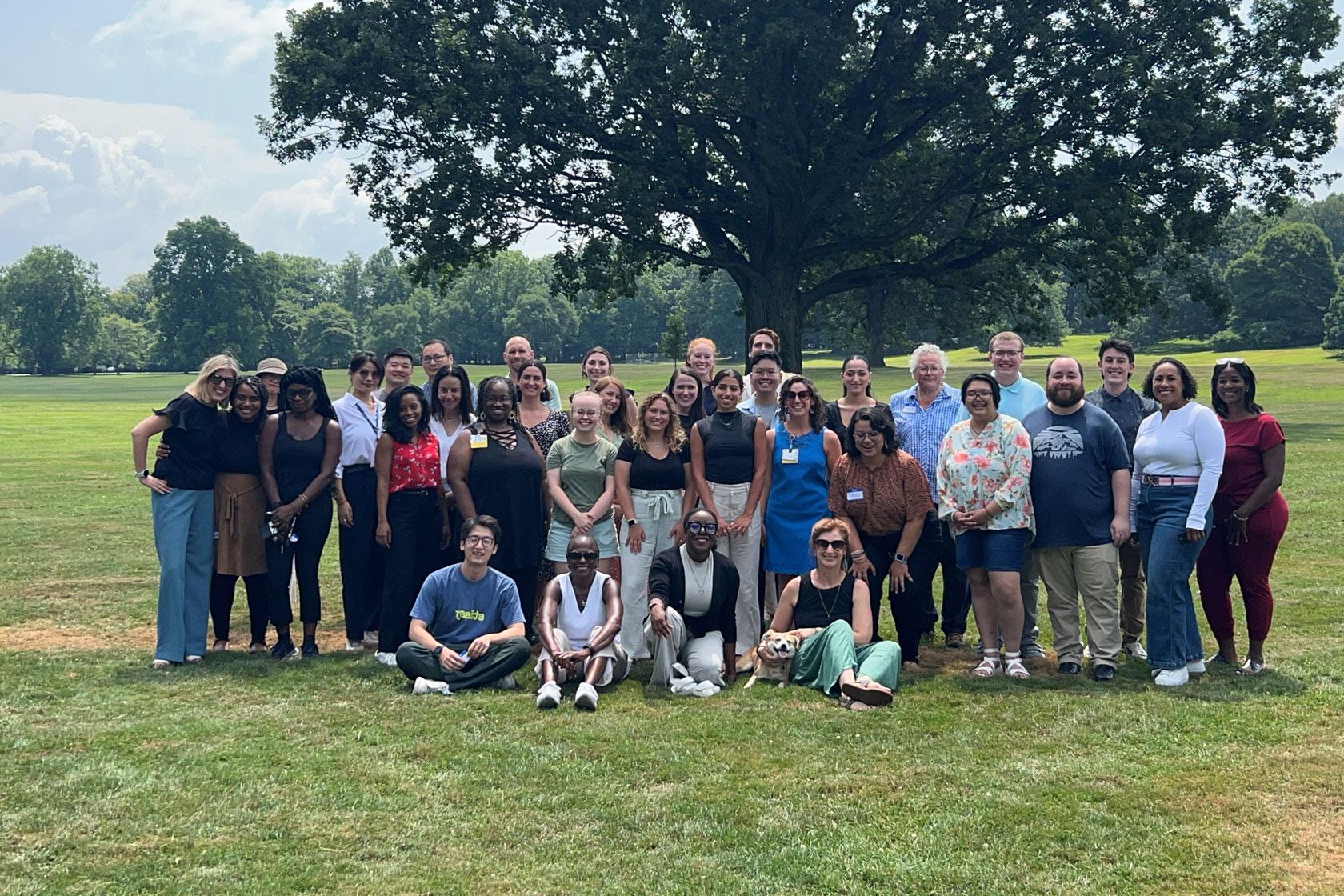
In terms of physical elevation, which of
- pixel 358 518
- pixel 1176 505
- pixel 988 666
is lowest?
pixel 988 666

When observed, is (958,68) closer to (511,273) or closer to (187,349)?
(187,349)

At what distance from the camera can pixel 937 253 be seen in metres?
25.3

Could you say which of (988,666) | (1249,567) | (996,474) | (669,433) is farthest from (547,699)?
(1249,567)

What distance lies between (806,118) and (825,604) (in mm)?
17273

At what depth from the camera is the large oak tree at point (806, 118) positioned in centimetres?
2128

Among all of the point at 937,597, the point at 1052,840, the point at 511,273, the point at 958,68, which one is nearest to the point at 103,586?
the point at 937,597

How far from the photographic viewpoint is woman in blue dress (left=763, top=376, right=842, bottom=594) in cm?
758

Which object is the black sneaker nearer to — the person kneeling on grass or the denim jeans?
the person kneeling on grass

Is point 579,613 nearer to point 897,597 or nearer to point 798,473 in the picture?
point 798,473

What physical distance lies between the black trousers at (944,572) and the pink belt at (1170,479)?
130cm

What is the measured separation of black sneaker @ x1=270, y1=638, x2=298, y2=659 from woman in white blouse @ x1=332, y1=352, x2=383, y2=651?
1.31 ft

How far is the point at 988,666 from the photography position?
7117 millimetres

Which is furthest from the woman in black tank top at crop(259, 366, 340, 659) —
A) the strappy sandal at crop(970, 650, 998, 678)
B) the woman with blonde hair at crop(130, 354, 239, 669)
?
the strappy sandal at crop(970, 650, 998, 678)

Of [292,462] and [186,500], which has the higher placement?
[292,462]
